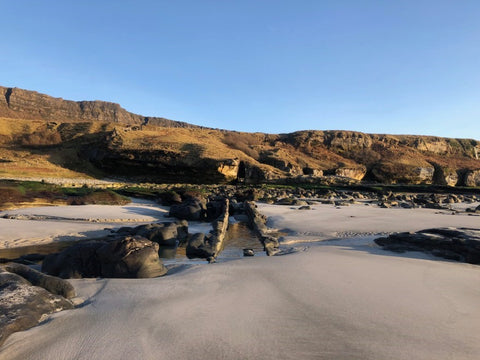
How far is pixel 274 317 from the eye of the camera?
9.07ft

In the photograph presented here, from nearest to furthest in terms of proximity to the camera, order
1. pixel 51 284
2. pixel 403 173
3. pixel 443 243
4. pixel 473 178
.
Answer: pixel 51 284, pixel 443 243, pixel 403 173, pixel 473 178

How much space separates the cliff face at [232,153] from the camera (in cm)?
3619

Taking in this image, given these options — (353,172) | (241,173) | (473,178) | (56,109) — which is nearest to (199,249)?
(241,173)


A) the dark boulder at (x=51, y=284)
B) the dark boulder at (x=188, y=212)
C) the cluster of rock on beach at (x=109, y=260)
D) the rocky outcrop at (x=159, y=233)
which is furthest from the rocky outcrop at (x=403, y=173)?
the dark boulder at (x=51, y=284)

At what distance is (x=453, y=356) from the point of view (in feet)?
6.81

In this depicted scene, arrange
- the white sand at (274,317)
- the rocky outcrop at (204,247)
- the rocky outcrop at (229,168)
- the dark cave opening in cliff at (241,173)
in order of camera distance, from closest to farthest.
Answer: the white sand at (274,317), the rocky outcrop at (204,247), the rocky outcrop at (229,168), the dark cave opening in cliff at (241,173)

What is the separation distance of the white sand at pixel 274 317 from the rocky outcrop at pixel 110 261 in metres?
0.42

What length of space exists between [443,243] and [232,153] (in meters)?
34.6

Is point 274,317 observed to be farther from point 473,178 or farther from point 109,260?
point 473,178

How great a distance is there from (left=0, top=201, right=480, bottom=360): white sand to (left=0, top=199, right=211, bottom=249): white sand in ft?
17.1

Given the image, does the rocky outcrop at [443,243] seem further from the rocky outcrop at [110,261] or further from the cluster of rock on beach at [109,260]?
the rocky outcrop at [110,261]

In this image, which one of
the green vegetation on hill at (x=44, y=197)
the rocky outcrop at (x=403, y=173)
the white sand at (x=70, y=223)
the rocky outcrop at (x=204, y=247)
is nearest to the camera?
the rocky outcrop at (x=204, y=247)

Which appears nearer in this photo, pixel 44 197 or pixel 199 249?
pixel 199 249

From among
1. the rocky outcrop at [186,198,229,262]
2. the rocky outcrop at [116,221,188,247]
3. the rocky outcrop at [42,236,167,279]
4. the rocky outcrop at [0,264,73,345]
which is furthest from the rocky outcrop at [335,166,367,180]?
the rocky outcrop at [0,264,73,345]
